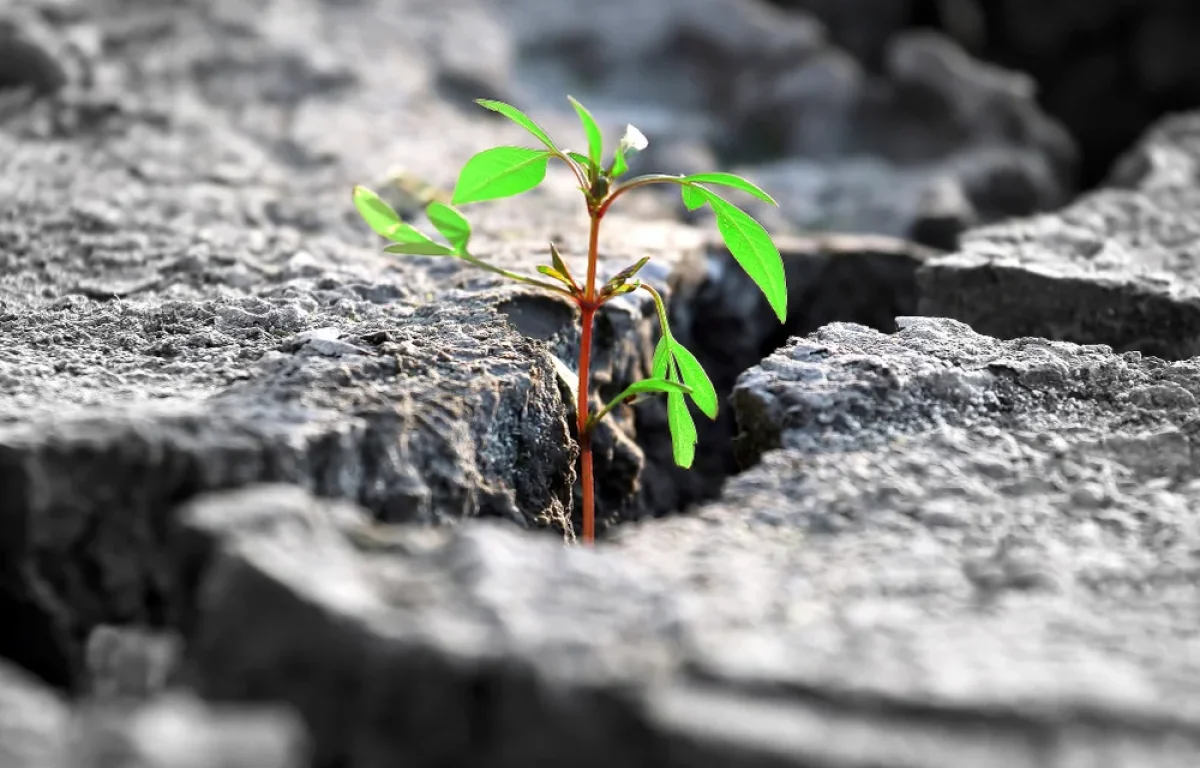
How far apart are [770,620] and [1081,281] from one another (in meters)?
0.96

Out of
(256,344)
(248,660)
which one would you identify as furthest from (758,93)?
(248,660)

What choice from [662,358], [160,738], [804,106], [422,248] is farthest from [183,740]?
[804,106]

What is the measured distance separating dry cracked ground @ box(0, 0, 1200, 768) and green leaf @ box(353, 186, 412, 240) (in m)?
0.13

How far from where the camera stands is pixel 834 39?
3.42m

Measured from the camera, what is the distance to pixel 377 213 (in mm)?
1115

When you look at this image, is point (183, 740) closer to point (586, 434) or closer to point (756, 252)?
point (586, 434)

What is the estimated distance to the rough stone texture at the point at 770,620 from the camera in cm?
69

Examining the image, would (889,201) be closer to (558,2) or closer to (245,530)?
(558,2)

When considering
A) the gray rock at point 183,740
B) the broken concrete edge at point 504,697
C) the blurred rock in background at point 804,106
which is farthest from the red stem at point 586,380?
the blurred rock in background at point 804,106

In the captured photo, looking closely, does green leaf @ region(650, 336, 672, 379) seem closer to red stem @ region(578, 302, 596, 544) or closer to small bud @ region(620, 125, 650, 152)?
red stem @ region(578, 302, 596, 544)

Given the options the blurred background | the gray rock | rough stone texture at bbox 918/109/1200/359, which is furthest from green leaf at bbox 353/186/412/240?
the blurred background

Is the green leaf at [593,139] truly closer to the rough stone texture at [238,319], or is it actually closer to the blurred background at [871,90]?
the rough stone texture at [238,319]

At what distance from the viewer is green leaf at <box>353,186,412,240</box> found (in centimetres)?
110

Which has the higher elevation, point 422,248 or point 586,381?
point 422,248
